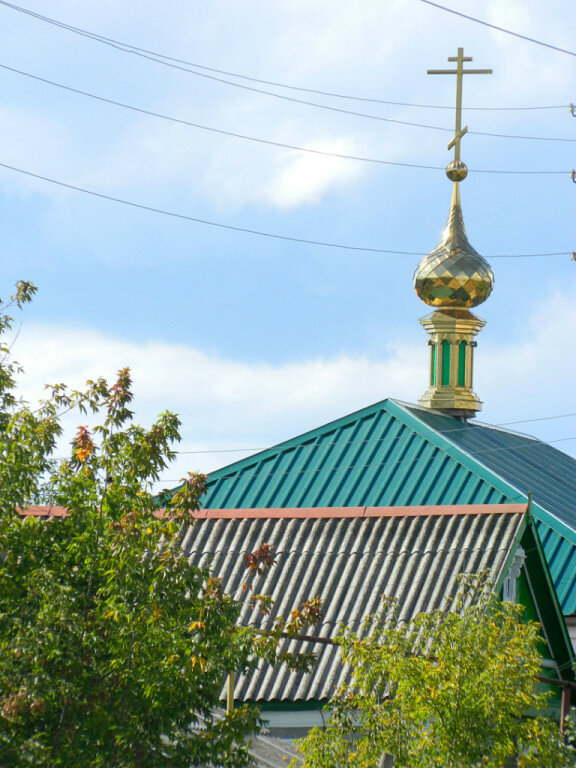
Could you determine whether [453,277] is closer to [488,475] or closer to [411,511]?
[488,475]

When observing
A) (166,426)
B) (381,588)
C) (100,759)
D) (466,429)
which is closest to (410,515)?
(381,588)

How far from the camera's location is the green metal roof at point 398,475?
823 inches

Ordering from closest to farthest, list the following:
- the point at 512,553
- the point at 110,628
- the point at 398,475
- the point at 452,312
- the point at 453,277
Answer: the point at 110,628
the point at 512,553
the point at 398,475
the point at 453,277
the point at 452,312

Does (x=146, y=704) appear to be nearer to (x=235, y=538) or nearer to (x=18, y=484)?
(x=18, y=484)

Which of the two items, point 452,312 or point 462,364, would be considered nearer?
point 462,364

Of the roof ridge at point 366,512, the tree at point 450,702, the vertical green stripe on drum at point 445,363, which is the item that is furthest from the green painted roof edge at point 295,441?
the tree at point 450,702

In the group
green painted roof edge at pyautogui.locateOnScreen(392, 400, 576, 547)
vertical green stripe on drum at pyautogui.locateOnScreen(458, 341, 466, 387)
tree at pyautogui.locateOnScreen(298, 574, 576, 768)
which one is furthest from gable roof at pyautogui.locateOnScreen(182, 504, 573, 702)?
vertical green stripe on drum at pyautogui.locateOnScreen(458, 341, 466, 387)

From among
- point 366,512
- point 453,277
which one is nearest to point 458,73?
point 453,277

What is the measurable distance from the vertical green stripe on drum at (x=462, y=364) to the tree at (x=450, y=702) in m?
17.8

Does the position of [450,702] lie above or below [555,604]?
below

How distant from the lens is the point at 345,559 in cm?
1477

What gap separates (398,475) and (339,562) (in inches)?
295

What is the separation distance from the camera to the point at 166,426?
9.76 m

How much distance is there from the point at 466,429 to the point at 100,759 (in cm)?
1778
